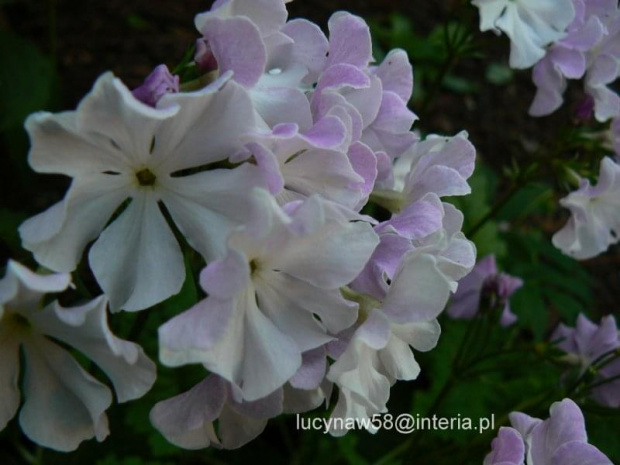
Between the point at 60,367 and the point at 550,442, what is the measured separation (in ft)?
2.00

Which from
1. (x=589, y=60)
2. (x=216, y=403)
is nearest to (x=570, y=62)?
(x=589, y=60)

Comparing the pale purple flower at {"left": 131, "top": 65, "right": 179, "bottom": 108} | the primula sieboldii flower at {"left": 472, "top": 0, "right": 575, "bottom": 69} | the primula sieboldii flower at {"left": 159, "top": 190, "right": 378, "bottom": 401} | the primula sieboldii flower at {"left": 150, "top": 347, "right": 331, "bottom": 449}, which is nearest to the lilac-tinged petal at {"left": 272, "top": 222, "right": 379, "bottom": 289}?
the primula sieboldii flower at {"left": 159, "top": 190, "right": 378, "bottom": 401}

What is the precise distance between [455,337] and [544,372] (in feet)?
0.78

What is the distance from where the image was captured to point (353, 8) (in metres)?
3.62

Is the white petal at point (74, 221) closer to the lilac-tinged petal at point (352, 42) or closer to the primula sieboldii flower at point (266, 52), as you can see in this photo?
the primula sieboldii flower at point (266, 52)

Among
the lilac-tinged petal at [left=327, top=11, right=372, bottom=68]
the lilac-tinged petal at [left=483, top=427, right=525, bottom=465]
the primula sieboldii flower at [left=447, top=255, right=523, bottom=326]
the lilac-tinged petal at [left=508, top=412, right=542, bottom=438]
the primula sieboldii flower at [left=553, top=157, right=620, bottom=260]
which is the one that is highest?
the lilac-tinged petal at [left=327, top=11, right=372, bottom=68]

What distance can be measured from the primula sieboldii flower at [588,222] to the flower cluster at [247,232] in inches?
26.5

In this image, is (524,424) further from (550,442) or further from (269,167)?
(269,167)

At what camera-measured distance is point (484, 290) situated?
1.67 metres

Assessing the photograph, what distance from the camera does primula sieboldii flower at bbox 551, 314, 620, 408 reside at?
4.93 ft

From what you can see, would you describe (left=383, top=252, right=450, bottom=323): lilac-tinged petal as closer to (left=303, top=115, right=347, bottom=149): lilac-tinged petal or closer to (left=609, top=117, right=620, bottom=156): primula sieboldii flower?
(left=303, top=115, right=347, bottom=149): lilac-tinged petal

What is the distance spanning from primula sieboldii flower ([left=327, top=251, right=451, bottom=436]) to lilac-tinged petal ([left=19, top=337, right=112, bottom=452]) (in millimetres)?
273

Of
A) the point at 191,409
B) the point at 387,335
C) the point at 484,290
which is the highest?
the point at 387,335

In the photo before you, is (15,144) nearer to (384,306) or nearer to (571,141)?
(571,141)
